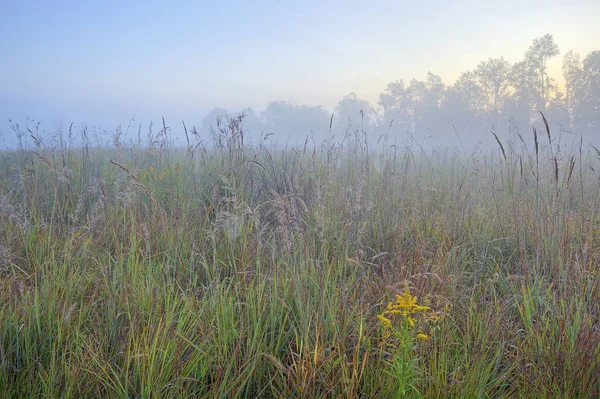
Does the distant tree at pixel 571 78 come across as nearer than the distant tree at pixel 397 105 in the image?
Yes

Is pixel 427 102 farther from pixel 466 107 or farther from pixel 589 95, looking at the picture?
pixel 589 95

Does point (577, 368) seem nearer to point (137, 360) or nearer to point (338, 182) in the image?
point (137, 360)

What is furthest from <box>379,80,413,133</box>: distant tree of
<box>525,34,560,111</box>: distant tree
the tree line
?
<box>525,34,560,111</box>: distant tree

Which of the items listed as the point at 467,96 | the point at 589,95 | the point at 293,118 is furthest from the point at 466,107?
the point at 293,118

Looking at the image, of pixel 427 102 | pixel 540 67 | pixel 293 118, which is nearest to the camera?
pixel 540 67

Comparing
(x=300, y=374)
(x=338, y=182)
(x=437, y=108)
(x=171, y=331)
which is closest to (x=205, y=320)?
(x=171, y=331)

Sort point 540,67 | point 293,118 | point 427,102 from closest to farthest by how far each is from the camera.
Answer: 1. point 540,67
2. point 427,102
3. point 293,118

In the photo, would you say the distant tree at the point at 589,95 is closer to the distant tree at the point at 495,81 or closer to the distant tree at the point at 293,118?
the distant tree at the point at 495,81

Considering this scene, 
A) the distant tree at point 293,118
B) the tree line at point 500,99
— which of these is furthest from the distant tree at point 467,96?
the distant tree at point 293,118

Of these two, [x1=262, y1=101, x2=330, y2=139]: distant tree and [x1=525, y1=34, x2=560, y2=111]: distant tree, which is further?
[x1=262, y1=101, x2=330, y2=139]: distant tree

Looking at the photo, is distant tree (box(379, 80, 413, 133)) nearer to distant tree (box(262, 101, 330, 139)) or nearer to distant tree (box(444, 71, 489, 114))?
distant tree (box(444, 71, 489, 114))

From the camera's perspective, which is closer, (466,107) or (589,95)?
(589,95)

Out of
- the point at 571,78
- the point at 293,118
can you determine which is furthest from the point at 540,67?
the point at 293,118

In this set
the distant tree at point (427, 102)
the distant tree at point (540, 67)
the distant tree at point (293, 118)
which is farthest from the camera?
the distant tree at point (293, 118)
